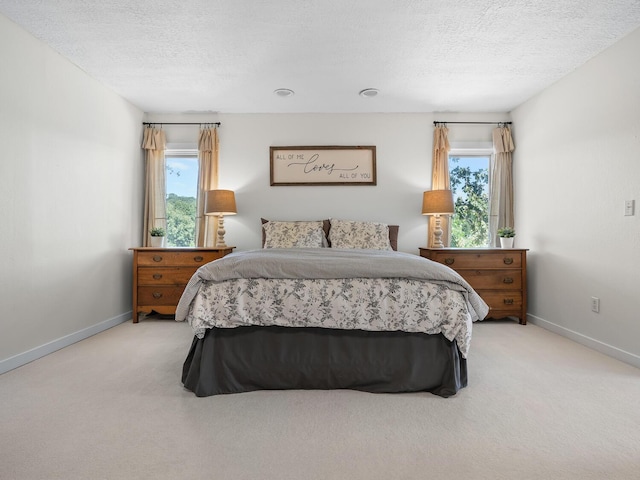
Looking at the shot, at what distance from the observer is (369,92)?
3555mm

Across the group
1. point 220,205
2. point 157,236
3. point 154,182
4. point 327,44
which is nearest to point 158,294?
point 157,236

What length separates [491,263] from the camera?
356 centimetres

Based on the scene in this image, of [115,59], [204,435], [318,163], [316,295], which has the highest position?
[115,59]

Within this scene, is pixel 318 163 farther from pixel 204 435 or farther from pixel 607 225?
pixel 204 435

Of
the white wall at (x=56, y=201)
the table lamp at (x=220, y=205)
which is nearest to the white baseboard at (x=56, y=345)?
the white wall at (x=56, y=201)

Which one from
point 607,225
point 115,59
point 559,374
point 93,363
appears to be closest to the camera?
point 559,374

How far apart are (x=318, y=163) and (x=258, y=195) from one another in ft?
2.72

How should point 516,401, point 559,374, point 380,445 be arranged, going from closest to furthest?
point 380,445 → point 516,401 → point 559,374

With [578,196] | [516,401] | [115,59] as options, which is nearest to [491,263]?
[578,196]

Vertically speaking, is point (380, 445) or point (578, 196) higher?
point (578, 196)

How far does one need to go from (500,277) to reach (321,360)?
96.4 inches

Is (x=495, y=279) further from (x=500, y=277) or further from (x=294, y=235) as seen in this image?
(x=294, y=235)

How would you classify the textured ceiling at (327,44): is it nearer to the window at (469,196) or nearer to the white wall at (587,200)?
the white wall at (587,200)

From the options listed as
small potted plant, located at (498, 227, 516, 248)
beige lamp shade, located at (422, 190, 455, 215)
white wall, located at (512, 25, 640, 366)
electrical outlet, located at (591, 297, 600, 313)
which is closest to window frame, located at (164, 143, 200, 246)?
beige lamp shade, located at (422, 190, 455, 215)
